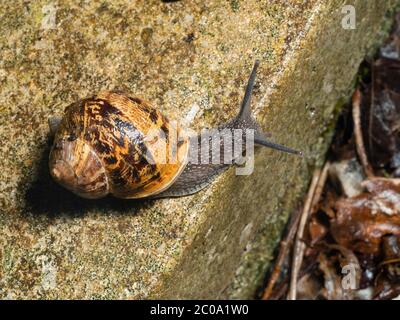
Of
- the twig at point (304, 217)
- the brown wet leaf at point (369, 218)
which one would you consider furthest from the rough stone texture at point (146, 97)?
the brown wet leaf at point (369, 218)

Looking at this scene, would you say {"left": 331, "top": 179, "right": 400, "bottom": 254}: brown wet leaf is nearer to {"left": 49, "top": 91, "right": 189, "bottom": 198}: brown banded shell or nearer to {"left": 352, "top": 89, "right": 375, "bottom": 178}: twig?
{"left": 352, "top": 89, "right": 375, "bottom": 178}: twig

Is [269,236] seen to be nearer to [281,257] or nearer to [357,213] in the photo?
[281,257]

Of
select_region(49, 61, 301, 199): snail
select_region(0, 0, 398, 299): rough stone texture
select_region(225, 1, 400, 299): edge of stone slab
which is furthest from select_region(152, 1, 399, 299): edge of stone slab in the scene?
select_region(49, 61, 301, 199): snail

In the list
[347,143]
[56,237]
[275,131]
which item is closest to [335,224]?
[347,143]

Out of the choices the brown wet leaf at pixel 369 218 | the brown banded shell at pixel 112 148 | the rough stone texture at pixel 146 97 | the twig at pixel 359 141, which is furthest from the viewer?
the twig at pixel 359 141

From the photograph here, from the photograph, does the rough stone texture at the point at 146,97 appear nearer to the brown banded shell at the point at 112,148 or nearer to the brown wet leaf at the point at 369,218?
the brown banded shell at the point at 112,148

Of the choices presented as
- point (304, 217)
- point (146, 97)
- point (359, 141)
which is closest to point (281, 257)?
point (304, 217)
